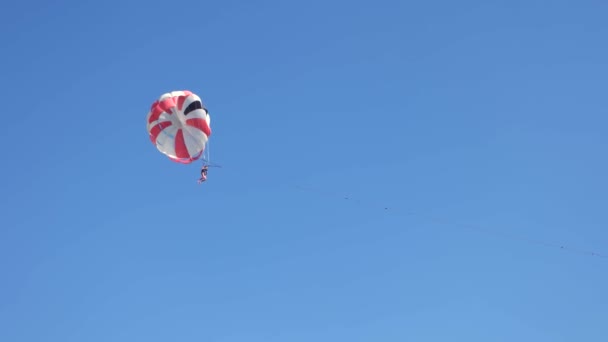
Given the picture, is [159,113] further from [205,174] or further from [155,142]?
[205,174]

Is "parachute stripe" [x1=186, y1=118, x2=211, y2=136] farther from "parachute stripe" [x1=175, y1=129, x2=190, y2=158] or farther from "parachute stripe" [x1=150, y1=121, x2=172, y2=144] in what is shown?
"parachute stripe" [x1=150, y1=121, x2=172, y2=144]

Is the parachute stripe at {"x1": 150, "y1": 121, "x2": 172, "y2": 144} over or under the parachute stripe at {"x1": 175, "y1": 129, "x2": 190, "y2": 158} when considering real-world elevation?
over

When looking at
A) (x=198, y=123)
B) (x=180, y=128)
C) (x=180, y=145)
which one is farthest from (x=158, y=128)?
(x=198, y=123)

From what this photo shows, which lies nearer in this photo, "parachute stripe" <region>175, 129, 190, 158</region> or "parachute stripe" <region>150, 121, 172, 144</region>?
"parachute stripe" <region>175, 129, 190, 158</region>

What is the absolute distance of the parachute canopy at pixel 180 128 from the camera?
43.9 meters

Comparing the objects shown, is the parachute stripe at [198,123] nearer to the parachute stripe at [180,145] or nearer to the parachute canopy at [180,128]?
the parachute canopy at [180,128]

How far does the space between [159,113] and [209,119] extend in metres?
3.19

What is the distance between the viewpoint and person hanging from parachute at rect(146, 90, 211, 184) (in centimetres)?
4391

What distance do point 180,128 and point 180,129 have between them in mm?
72

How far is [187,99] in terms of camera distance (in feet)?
145

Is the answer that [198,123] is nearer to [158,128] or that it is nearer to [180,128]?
[180,128]

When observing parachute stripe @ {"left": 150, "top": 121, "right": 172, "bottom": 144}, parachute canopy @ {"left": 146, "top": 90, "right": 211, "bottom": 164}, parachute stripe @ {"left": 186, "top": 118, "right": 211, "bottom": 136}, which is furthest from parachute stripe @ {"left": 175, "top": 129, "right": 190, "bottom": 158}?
parachute stripe @ {"left": 150, "top": 121, "right": 172, "bottom": 144}

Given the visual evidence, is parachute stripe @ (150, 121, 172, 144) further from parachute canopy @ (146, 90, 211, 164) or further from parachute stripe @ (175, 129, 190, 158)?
parachute stripe @ (175, 129, 190, 158)

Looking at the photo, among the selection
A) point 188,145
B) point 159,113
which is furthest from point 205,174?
point 159,113
